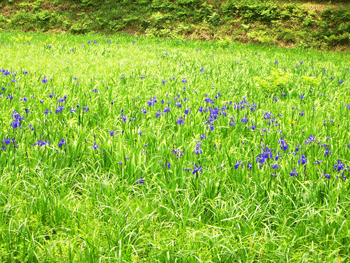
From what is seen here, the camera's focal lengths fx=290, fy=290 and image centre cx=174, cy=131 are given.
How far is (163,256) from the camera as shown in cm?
188

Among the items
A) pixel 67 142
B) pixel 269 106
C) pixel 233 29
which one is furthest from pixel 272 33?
pixel 67 142

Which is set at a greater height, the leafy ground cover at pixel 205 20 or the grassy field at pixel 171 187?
the leafy ground cover at pixel 205 20

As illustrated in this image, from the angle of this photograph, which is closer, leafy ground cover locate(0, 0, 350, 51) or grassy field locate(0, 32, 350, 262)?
grassy field locate(0, 32, 350, 262)

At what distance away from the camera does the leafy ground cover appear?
1533 cm

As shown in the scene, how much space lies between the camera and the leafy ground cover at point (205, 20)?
50.3 feet

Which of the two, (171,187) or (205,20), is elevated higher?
(205,20)

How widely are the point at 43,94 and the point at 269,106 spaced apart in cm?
375

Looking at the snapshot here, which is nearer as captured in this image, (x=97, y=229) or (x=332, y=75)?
(x=97, y=229)

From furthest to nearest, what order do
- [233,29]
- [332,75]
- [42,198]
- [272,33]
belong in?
[233,29] → [272,33] → [332,75] → [42,198]

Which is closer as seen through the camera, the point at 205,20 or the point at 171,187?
the point at 171,187

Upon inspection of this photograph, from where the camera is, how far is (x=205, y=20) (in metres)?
17.6

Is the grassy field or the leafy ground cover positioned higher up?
the leafy ground cover

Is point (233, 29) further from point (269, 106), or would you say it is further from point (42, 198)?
point (42, 198)

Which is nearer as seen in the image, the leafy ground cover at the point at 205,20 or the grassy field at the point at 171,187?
the grassy field at the point at 171,187
